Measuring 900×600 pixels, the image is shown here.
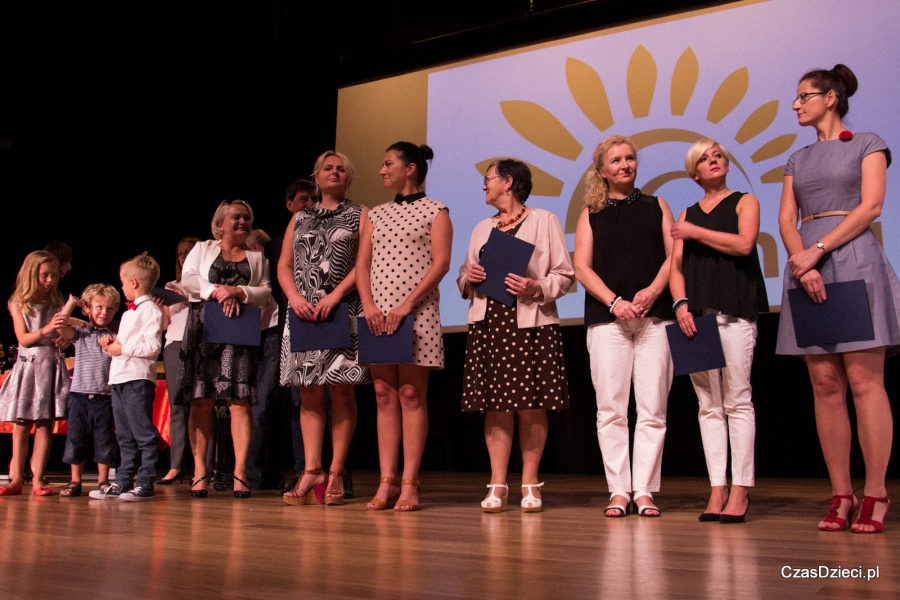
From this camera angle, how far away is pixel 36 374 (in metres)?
3.68

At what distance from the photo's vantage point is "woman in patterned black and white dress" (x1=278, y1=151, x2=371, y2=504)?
2975 millimetres

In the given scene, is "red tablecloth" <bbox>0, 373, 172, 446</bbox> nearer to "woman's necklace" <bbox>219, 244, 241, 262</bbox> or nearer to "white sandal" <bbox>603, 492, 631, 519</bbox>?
"woman's necklace" <bbox>219, 244, 241, 262</bbox>

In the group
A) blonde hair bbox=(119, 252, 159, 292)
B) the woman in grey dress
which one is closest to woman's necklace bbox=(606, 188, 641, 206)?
the woman in grey dress

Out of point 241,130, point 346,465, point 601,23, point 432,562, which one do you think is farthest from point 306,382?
point 241,130

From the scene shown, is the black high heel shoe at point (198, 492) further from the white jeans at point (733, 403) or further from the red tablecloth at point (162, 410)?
the white jeans at point (733, 403)

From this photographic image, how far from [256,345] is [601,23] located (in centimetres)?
299

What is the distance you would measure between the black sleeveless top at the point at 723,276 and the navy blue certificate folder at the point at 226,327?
1715mm

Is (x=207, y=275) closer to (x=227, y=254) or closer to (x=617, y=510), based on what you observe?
(x=227, y=254)

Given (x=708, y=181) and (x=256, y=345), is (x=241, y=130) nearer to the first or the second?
(x=256, y=345)

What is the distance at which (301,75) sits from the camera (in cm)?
618

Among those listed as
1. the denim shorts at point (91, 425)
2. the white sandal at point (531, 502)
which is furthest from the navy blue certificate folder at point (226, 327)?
the white sandal at point (531, 502)

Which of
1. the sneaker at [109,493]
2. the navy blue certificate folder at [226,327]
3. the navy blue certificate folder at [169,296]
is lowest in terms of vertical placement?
the sneaker at [109,493]

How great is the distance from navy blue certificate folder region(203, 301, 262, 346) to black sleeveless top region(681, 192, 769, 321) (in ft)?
5.63

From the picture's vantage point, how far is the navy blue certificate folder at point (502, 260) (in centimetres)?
276
